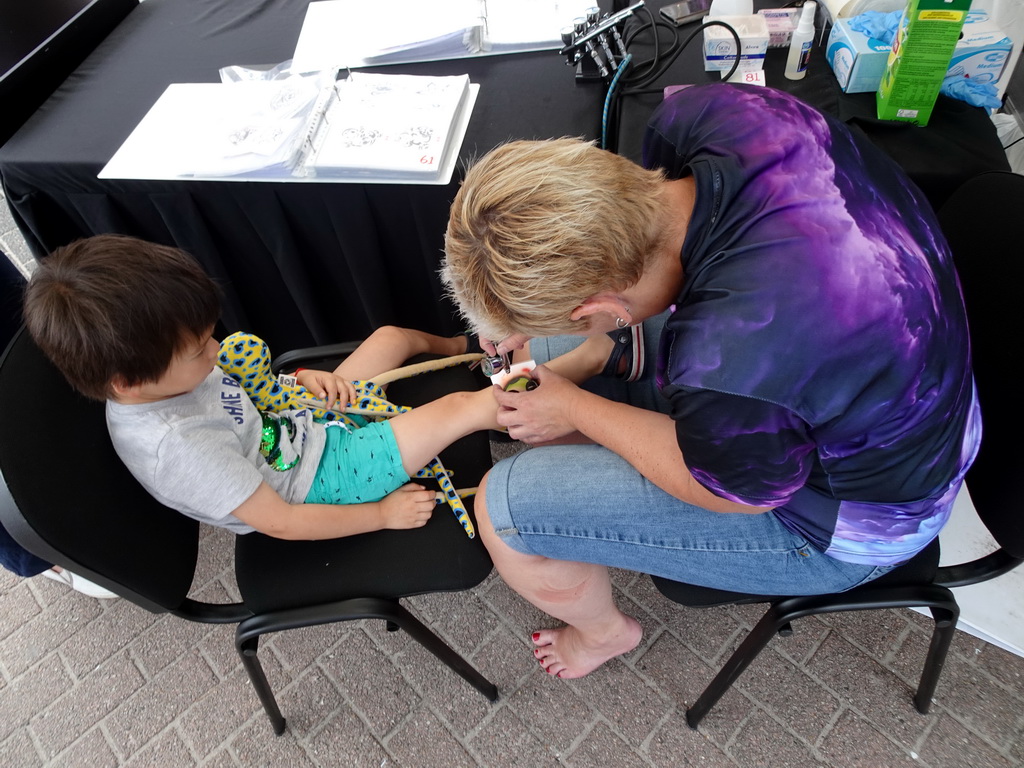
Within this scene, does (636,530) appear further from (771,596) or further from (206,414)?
(206,414)

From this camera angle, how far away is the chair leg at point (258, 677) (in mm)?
1020

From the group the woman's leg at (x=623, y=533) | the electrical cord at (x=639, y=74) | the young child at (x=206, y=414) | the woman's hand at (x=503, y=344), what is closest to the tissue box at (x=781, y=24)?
the electrical cord at (x=639, y=74)

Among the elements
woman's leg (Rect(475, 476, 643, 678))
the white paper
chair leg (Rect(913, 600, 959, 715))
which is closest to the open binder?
the white paper

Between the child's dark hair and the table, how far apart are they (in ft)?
1.49

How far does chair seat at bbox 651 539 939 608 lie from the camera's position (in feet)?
3.16

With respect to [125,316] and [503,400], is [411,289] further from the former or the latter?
[125,316]

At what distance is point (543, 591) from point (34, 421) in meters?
0.81

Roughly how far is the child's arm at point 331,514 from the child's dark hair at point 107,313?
248mm

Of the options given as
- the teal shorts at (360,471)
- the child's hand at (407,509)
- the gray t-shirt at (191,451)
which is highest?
the gray t-shirt at (191,451)

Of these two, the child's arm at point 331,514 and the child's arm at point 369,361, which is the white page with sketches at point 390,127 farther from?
the child's arm at point 331,514

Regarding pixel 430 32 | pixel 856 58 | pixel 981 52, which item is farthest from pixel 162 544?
pixel 981 52

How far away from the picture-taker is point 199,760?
136 centimetres

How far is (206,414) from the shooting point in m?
1.02

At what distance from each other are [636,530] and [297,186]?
3.02 ft
